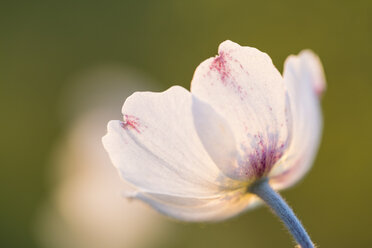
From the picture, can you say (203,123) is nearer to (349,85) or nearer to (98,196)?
(98,196)

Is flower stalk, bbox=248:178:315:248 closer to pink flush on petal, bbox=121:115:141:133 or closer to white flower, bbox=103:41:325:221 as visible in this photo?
white flower, bbox=103:41:325:221

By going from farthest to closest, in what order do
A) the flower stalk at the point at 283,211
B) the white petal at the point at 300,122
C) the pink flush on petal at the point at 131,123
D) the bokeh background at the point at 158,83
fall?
the bokeh background at the point at 158,83 → the white petal at the point at 300,122 → the pink flush on petal at the point at 131,123 → the flower stalk at the point at 283,211

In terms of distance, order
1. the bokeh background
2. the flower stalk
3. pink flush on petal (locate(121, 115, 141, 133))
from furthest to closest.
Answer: the bokeh background → pink flush on petal (locate(121, 115, 141, 133)) → the flower stalk

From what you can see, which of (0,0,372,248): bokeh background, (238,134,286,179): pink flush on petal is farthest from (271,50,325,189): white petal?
(0,0,372,248): bokeh background

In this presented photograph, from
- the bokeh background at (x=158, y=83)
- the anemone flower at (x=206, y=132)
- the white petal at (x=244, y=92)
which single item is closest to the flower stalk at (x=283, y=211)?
the anemone flower at (x=206, y=132)

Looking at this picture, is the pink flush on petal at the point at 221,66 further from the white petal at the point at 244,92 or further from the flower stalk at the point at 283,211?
the flower stalk at the point at 283,211
